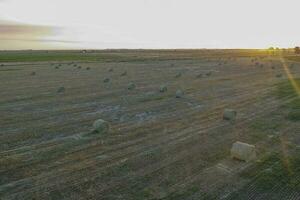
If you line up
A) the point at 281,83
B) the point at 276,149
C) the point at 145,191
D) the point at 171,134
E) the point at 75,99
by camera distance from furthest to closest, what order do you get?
the point at 281,83 < the point at 75,99 < the point at 171,134 < the point at 276,149 < the point at 145,191

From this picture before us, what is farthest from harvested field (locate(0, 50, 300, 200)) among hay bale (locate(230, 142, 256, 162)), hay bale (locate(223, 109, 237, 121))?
hay bale (locate(223, 109, 237, 121))

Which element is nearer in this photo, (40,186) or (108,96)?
(40,186)

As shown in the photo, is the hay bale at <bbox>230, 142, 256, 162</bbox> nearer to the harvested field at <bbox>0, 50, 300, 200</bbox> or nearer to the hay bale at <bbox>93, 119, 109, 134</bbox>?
the harvested field at <bbox>0, 50, 300, 200</bbox>

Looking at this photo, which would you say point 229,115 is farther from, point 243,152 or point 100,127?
point 100,127

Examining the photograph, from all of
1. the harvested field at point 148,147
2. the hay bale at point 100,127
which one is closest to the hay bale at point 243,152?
the harvested field at point 148,147

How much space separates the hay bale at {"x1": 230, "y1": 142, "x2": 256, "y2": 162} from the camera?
12.6 m

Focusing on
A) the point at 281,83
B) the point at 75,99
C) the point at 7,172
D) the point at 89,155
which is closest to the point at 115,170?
the point at 89,155

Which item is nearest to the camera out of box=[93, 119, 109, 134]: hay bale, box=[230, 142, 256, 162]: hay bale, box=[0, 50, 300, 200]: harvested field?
box=[0, 50, 300, 200]: harvested field

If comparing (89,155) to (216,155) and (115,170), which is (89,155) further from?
(216,155)

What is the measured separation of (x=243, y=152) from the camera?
1259cm

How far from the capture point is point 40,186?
1016cm

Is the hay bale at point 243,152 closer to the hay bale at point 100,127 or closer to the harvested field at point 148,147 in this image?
the harvested field at point 148,147

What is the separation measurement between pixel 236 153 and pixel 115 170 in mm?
4248

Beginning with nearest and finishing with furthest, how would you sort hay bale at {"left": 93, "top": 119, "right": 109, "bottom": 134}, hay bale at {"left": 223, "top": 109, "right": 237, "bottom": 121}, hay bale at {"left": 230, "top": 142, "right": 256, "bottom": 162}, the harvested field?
the harvested field < hay bale at {"left": 230, "top": 142, "right": 256, "bottom": 162} < hay bale at {"left": 93, "top": 119, "right": 109, "bottom": 134} < hay bale at {"left": 223, "top": 109, "right": 237, "bottom": 121}
